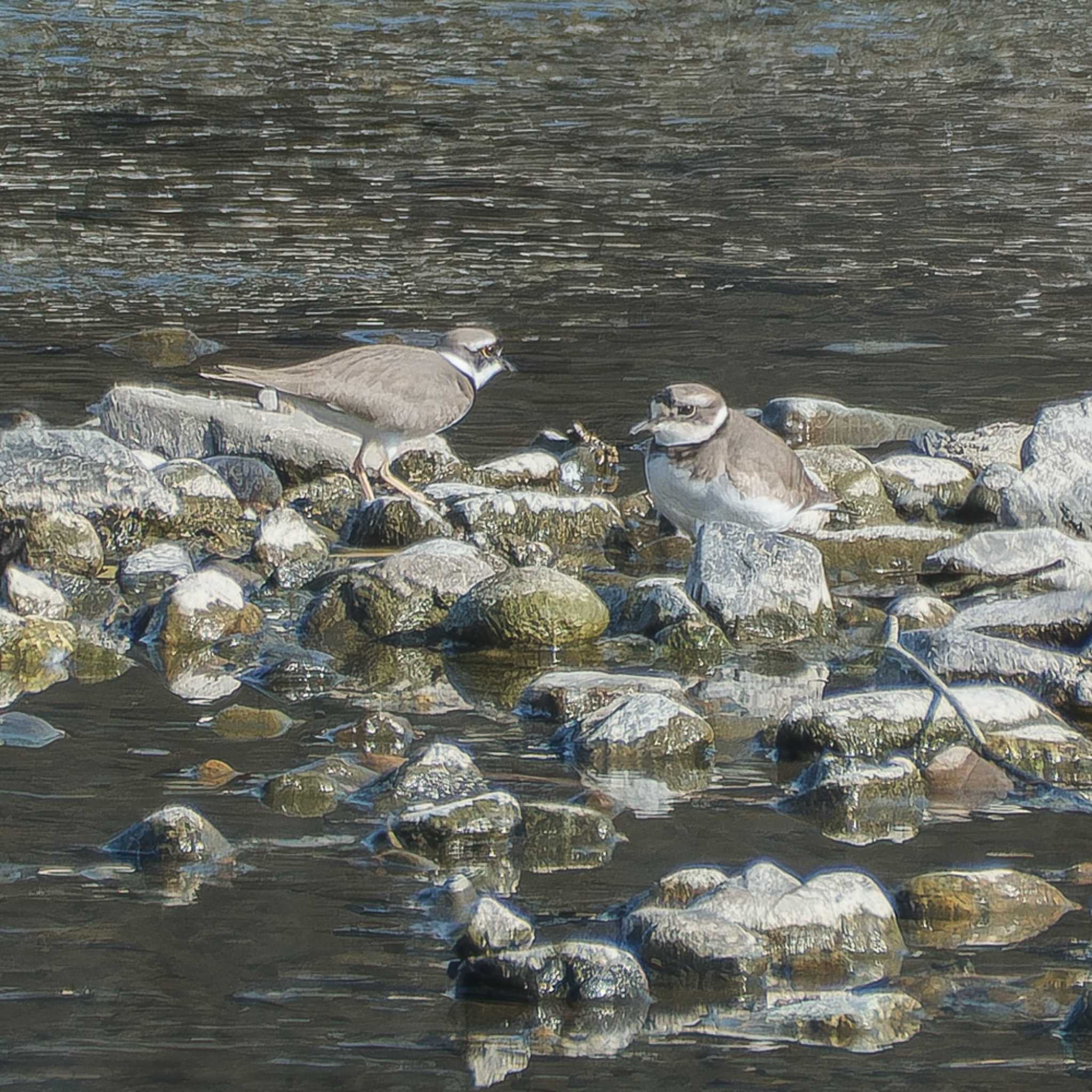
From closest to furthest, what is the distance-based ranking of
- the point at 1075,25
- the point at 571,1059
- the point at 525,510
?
the point at 571,1059 < the point at 525,510 < the point at 1075,25

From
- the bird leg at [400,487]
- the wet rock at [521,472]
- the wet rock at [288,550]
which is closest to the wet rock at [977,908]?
the wet rock at [288,550]

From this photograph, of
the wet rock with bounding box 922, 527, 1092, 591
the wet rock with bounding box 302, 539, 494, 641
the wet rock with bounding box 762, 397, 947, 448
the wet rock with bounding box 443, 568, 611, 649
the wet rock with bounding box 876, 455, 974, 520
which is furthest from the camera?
the wet rock with bounding box 762, 397, 947, 448

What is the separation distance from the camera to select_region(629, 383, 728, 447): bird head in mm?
8273

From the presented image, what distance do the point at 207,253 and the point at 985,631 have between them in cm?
857

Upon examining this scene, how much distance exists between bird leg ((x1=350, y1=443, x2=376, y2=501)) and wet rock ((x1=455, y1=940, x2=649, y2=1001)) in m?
4.58

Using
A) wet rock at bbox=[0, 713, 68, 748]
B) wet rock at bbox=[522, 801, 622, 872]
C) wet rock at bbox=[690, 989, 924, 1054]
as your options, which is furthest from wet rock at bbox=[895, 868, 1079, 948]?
wet rock at bbox=[0, 713, 68, 748]

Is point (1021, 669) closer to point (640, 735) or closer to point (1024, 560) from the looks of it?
point (640, 735)

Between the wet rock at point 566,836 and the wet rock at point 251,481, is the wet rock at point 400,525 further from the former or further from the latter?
the wet rock at point 566,836

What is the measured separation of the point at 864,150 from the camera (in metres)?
18.5

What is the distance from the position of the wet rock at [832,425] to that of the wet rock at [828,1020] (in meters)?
5.81

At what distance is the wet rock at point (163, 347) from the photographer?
38.6ft

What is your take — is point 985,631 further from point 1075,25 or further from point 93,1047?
point 1075,25

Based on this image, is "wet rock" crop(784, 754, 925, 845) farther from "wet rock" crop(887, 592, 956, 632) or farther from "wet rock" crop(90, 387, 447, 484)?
"wet rock" crop(90, 387, 447, 484)

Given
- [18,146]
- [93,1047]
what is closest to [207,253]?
[18,146]
